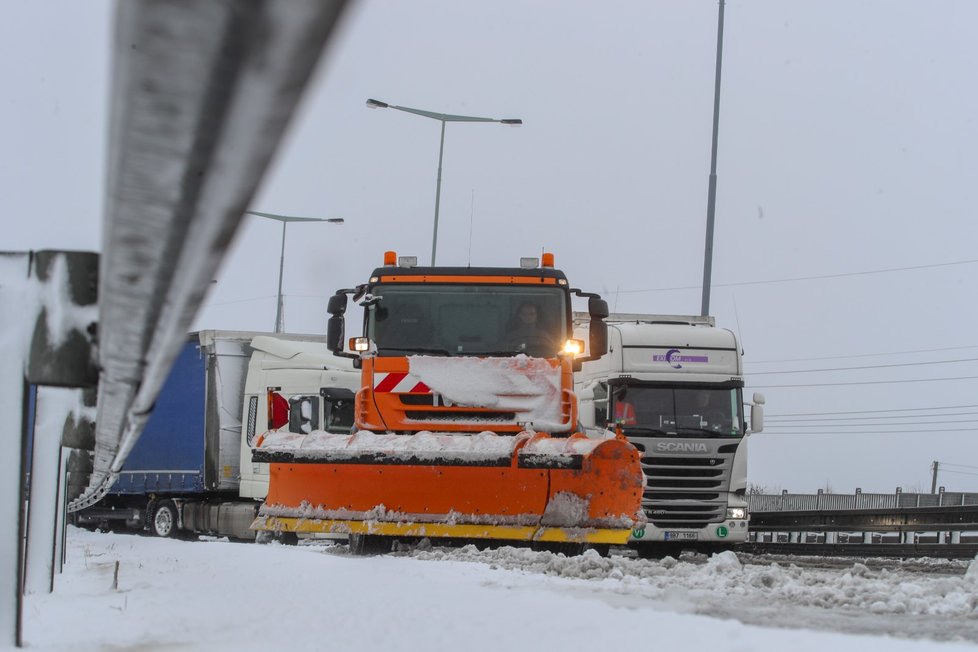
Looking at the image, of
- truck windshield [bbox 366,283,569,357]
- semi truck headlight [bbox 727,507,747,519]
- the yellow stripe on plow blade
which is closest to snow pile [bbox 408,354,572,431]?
truck windshield [bbox 366,283,569,357]

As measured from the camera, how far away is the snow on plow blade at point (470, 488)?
1018cm

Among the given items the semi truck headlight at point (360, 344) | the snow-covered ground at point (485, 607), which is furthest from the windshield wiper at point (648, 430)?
the snow-covered ground at point (485, 607)

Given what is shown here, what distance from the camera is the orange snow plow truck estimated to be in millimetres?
10258

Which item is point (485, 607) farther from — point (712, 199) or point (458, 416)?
point (712, 199)

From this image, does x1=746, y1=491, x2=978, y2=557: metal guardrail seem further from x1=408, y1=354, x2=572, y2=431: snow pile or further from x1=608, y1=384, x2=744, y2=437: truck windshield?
x1=408, y1=354, x2=572, y2=431: snow pile

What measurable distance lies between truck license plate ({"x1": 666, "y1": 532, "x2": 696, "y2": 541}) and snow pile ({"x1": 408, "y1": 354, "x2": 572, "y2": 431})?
517cm

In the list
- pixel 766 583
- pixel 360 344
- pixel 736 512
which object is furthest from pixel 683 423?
pixel 766 583

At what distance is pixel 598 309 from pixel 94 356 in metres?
8.37

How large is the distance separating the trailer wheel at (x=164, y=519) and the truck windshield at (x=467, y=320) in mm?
11166

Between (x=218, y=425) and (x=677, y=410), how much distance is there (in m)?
8.42

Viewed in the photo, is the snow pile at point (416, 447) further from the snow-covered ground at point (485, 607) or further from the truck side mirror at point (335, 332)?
the snow-covered ground at point (485, 607)

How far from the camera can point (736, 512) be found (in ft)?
53.3

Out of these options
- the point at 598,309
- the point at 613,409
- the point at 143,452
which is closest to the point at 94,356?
the point at 598,309

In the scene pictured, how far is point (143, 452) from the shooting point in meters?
21.9
